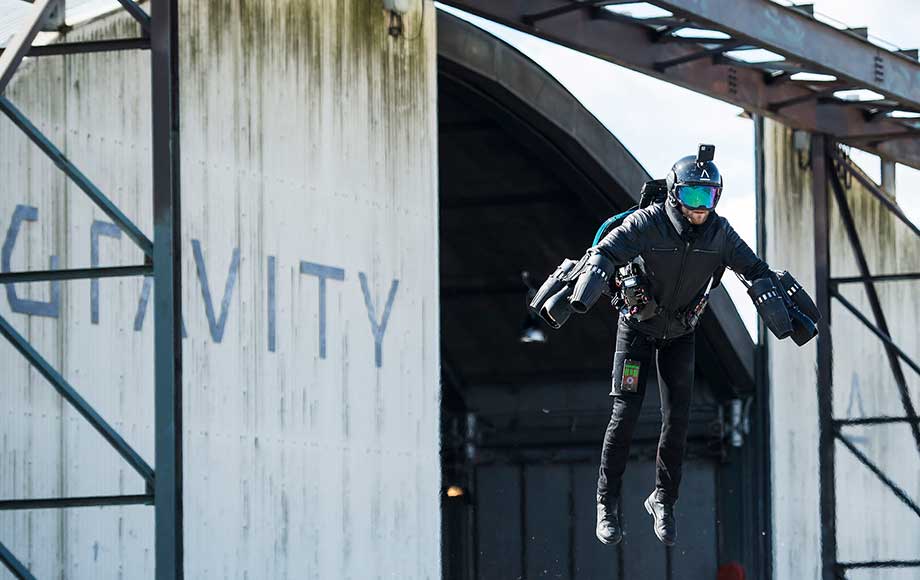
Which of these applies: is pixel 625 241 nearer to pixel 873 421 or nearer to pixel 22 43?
pixel 22 43

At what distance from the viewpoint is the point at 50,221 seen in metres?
17.8

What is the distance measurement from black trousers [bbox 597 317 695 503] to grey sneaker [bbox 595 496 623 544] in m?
0.06

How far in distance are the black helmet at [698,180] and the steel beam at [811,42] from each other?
972 centimetres

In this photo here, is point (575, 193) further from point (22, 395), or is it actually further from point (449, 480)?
point (22, 395)

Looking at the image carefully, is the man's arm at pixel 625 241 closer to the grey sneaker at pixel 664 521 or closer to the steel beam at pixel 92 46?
the grey sneaker at pixel 664 521

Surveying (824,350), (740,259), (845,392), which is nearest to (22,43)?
(740,259)

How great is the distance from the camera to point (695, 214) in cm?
1394

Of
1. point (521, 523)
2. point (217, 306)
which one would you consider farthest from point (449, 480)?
point (217, 306)

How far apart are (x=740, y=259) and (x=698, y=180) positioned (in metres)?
0.94

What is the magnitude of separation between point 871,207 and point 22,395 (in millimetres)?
20063

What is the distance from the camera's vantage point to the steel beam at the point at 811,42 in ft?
79.1

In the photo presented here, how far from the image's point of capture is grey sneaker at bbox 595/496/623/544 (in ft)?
48.5

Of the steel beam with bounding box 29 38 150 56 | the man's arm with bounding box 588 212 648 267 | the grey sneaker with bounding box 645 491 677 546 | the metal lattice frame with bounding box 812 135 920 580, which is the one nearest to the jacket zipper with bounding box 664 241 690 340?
the man's arm with bounding box 588 212 648 267

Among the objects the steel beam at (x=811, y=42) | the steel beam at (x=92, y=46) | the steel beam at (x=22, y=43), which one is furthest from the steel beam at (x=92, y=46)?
the steel beam at (x=811, y=42)
